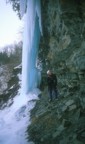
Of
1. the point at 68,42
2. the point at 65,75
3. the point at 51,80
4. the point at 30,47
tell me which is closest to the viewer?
the point at 68,42

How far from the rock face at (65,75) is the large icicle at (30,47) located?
1009 millimetres

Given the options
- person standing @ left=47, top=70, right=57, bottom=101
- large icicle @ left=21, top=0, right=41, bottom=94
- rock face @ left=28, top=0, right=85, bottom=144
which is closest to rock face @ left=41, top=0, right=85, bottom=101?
rock face @ left=28, top=0, right=85, bottom=144

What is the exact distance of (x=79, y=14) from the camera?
11.6 m

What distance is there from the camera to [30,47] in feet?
54.2

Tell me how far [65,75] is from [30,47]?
4332 mm

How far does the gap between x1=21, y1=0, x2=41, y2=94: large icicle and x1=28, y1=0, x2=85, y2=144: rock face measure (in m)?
1.01

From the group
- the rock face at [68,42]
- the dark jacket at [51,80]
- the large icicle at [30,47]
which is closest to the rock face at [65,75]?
the rock face at [68,42]

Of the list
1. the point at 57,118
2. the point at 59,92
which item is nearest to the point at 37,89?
the point at 59,92

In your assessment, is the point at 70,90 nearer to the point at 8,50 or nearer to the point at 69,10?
the point at 69,10

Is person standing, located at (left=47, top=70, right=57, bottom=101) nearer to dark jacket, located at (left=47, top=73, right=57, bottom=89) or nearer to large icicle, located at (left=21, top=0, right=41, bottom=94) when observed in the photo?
dark jacket, located at (left=47, top=73, right=57, bottom=89)

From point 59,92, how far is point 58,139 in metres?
4.64

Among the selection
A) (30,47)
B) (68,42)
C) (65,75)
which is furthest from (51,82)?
(30,47)

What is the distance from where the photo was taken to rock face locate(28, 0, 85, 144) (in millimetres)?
9125

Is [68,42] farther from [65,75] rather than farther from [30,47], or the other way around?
[30,47]
